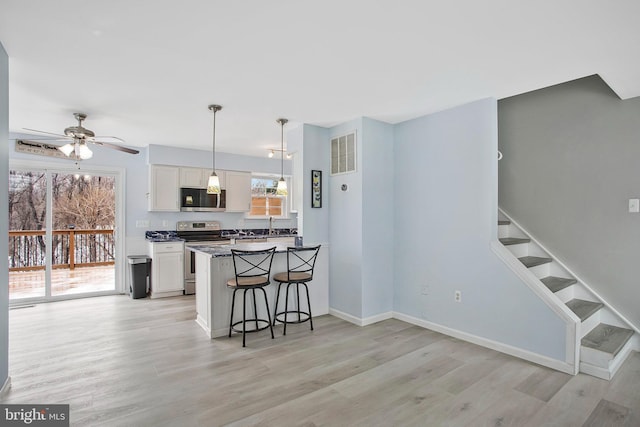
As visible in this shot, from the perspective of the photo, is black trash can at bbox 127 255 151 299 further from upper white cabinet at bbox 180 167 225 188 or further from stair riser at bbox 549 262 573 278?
stair riser at bbox 549 262 573 278

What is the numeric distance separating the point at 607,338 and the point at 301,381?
9.10 feet

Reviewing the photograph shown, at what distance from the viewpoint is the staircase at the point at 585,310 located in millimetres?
2715

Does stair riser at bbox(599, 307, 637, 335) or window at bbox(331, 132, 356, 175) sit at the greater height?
window at bbox(331, 132, 356, 175)

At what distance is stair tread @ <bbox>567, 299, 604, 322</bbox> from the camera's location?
3052mm

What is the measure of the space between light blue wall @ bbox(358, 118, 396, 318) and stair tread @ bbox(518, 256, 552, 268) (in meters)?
1.47

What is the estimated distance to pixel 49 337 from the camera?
3.55 m

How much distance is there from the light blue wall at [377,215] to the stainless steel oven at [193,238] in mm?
2833

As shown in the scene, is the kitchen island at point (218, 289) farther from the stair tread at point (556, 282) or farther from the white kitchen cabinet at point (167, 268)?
the stair tread at point (556, 282)

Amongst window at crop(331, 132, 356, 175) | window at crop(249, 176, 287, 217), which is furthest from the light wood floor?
window at crop(249, 176, 287, 217)

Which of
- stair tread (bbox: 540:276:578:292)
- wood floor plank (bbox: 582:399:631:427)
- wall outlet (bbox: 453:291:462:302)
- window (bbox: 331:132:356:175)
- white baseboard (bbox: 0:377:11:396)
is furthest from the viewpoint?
window (bbox: 331:132:356:175)

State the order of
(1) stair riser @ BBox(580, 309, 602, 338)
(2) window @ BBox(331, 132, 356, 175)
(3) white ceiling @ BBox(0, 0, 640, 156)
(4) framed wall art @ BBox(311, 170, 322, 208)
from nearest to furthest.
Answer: (3) white ceiling @ BBox(0, 0, 640, 156), (1) stair riser @ BBox(580, 309, 602, 338), (2) window @ BBox(331, 132, 356, 175), (4) framed wall art @ BBox(311, 170, 322, 208)

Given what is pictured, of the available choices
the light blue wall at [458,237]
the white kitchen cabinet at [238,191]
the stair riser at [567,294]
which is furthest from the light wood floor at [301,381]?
the white kitchen cabinet at [238,191]

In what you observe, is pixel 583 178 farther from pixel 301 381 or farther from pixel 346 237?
pixel 301 381

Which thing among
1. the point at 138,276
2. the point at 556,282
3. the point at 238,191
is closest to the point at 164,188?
the point at 238,191
